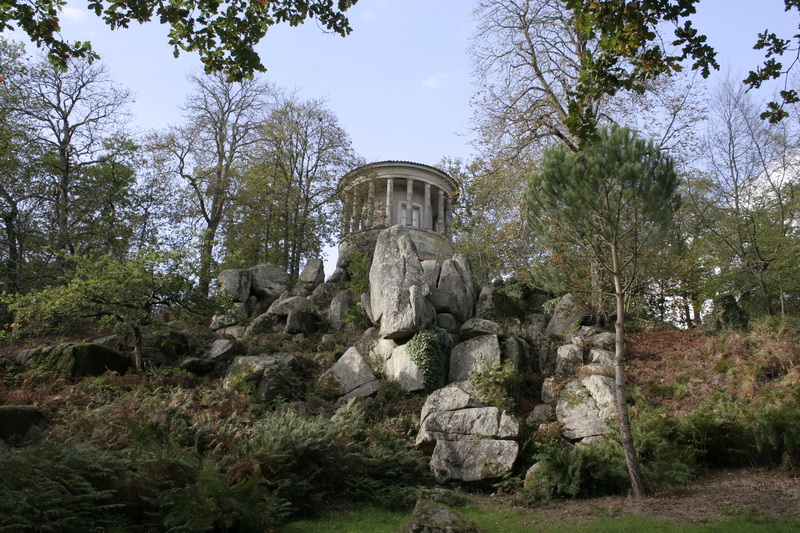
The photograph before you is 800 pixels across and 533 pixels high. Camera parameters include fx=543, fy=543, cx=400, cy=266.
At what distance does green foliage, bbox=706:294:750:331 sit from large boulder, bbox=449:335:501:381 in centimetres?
646

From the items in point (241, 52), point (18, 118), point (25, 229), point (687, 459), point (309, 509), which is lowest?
point (309, 509)

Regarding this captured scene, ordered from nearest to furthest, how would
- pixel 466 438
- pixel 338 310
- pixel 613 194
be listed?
pixel 613 194 → pixel 466 438 → pixel 338 310

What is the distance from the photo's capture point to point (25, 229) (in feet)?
63.6

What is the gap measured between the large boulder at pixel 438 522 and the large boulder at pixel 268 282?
14.0 m

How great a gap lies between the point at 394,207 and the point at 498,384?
2021cm

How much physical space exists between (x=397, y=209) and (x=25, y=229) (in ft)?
60.0

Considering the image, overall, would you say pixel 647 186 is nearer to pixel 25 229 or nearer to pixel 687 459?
pixel 687 459

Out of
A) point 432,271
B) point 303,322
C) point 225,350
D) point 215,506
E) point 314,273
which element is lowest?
point 215,506

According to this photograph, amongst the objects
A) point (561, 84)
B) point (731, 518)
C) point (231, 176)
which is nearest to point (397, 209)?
point (231, 176)

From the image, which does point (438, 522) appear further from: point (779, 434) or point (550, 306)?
point (550, 306)

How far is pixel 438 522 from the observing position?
692 cm

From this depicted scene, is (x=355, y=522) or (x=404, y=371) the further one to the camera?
(x=404, y=371)

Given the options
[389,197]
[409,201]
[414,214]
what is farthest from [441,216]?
[389,197]

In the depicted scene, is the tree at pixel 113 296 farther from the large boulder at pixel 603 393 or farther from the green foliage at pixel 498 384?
the large boulder at pixel 603 393
